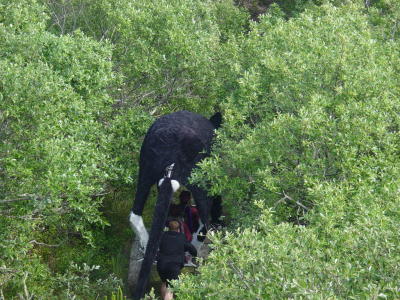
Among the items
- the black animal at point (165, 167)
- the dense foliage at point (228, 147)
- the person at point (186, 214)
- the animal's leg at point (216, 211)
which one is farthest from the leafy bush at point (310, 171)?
the animal's leg at point (216, 211)

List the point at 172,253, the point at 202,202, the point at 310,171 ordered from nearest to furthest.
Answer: the point at 310,171 < the point at 172,253 < the point at 202,202

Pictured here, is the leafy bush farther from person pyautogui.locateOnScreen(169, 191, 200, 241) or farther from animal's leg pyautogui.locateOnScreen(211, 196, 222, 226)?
animal's leg pyautogui.locateOnScreen(211, 196, 222, 226)

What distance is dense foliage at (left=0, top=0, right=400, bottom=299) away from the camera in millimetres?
8852

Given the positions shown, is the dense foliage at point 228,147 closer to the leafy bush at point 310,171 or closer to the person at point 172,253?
the leafy bush at point 310,171

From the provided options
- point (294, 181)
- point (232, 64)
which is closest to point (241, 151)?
point (294, 181)

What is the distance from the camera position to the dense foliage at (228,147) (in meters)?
8.85

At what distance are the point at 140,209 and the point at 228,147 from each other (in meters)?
2.47

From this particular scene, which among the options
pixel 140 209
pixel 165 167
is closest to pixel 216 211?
pixel 140 209

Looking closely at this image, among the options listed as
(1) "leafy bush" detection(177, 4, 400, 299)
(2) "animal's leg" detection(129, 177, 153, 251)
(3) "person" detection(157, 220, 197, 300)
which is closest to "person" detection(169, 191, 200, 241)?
(2) "animal's leg" detection(129, 177, 153, 251)

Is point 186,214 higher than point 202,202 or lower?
lower

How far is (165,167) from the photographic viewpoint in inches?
552

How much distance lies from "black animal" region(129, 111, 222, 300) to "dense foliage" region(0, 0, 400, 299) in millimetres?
632

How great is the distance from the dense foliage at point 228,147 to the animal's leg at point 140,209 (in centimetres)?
79

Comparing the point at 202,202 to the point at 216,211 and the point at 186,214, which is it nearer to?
the point at 186,214
